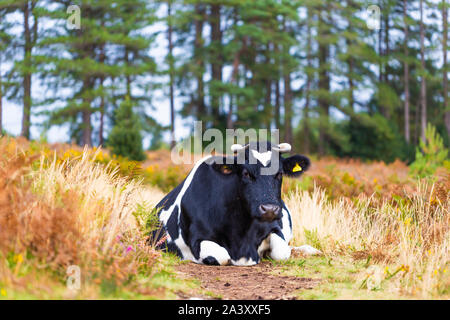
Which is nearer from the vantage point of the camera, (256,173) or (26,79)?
(256,173)

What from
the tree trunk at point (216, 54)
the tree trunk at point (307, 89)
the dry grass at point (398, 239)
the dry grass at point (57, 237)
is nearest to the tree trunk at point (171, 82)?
the tree trunk at point (216, 54)

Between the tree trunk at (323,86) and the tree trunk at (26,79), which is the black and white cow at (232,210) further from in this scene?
the tree trunk at (323,86)

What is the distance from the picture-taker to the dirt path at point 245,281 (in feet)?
14.3

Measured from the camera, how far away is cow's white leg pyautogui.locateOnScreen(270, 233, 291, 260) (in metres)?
6.17

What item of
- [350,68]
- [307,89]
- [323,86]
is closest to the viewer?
[307,89]

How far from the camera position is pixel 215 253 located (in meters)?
5.79

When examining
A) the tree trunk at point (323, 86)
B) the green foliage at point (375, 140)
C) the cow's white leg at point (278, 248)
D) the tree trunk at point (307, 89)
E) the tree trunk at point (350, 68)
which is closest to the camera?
the cow's white leg at point (278, 248)

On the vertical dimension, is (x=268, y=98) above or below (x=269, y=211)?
above

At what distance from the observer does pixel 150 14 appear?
2711 centimetres

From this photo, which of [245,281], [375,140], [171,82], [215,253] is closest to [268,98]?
[375,140]

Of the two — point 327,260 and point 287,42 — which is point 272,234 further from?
point 287,42

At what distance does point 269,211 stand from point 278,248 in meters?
1.10

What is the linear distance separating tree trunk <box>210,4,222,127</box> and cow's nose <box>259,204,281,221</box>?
2268cm

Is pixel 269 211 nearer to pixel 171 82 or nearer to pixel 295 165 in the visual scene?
pixel 295 165
